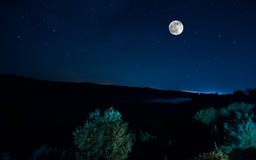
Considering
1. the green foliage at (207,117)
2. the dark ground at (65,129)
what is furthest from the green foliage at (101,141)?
the green foliage at (207,117)

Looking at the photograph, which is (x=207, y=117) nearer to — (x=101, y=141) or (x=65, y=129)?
(x=101, y=141)

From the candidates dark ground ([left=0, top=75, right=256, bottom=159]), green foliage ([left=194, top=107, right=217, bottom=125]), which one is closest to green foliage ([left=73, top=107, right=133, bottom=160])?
dark ground ([left=0, top=75, right=256, bottom=159])

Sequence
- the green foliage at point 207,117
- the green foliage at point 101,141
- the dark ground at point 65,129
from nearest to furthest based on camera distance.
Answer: the green foliage at point 101,141
the dark ground at point 65,129
the green foliage at point 207,117

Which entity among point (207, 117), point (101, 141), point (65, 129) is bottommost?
point (65, 129)

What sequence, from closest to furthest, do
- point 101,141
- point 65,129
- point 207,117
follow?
point 101,141 → point 207,117 → point 65,129

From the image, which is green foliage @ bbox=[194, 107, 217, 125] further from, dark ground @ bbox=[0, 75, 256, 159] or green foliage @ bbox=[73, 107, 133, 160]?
green foliage @ bbox=[73, 107, 133, 160]

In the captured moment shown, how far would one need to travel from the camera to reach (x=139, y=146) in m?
30.2

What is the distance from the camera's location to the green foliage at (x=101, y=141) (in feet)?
63.4

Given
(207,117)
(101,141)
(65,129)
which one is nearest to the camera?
(101,141)

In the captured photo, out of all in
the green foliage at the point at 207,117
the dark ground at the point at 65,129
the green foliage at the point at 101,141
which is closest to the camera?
the green foliage at the point at 101,141

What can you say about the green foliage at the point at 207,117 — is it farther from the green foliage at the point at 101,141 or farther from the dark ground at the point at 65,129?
the green foliage at the point at 101,141

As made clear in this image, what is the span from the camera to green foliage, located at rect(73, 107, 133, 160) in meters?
19.3

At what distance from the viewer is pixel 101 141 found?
19.4m

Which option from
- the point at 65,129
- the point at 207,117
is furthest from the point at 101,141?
the point at 65,129
